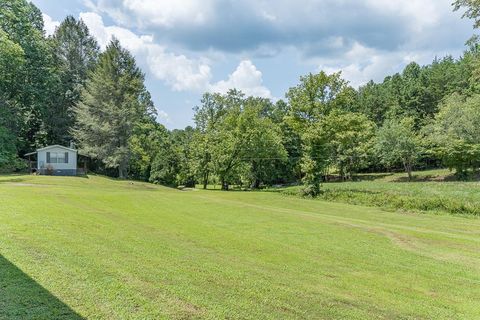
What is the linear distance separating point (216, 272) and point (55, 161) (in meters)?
37.6

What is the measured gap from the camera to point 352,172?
5653 cm

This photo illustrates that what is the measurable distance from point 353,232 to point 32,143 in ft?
151

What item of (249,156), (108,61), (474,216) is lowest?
(474,216)

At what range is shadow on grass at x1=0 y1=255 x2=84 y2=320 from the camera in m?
3.95

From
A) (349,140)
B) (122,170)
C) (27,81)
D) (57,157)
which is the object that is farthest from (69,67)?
(349,140)

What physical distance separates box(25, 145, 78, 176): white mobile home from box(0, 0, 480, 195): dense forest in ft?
8.55

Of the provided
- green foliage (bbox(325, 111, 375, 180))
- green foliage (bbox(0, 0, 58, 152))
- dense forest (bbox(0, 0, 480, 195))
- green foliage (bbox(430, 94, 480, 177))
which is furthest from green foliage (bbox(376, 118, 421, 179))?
green foliage (bbox(0, 0, 58, 152))

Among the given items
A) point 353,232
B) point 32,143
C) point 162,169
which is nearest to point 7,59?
point 32,143

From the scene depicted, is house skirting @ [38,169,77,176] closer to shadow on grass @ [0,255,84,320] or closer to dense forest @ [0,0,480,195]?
dense forest @ [0,0,480,195]

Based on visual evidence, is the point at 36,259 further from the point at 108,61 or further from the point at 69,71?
the point at 69,71

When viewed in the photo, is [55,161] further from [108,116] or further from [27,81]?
[27,81]

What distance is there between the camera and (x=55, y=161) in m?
38.1

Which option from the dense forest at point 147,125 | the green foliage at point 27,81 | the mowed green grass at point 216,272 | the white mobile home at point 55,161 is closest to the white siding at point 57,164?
the white mobile home at point 55,161

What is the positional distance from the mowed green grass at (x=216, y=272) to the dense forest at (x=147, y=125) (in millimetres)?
23254
